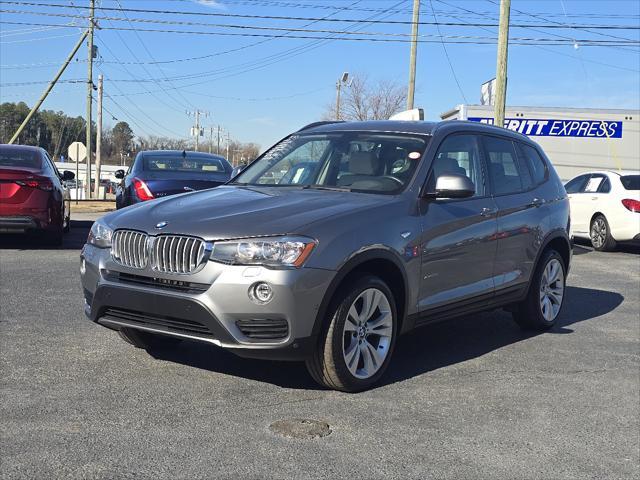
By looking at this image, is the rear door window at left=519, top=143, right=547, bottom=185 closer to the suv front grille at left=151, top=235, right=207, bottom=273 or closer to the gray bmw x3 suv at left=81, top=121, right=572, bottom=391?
the gray bmw x3 suv at left=81, top=121, right=572, bottom=391

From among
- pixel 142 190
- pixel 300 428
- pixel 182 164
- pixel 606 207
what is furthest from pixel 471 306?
pixel 606 207

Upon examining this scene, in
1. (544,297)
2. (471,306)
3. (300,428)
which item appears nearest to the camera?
(300,428)

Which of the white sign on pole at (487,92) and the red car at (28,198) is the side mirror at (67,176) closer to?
the red car at (28,198)

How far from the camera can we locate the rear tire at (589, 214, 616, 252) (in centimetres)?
1431

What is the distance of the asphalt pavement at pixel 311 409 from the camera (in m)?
3.73

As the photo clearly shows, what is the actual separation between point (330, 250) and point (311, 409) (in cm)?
93

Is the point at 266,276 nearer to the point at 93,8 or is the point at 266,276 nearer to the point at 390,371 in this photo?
the point at 390,371

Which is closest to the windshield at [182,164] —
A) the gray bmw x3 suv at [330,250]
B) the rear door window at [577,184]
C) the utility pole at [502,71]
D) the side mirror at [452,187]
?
the gray bmw x3 suv at [330,250]

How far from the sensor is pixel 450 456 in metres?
3.95

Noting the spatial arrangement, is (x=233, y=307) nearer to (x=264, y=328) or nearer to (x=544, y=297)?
(x=264, y=328)

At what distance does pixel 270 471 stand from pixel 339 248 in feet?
4.87

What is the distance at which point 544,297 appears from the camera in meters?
7.08

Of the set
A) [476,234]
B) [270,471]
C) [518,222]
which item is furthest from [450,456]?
[518,222]

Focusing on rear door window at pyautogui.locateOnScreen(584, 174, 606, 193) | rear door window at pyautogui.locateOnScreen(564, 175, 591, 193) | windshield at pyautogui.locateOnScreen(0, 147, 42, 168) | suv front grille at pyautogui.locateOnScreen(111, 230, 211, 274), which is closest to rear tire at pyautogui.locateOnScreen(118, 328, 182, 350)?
suv front grille at pyautogui.locateOnScreen(111, 230, 211, 274)
